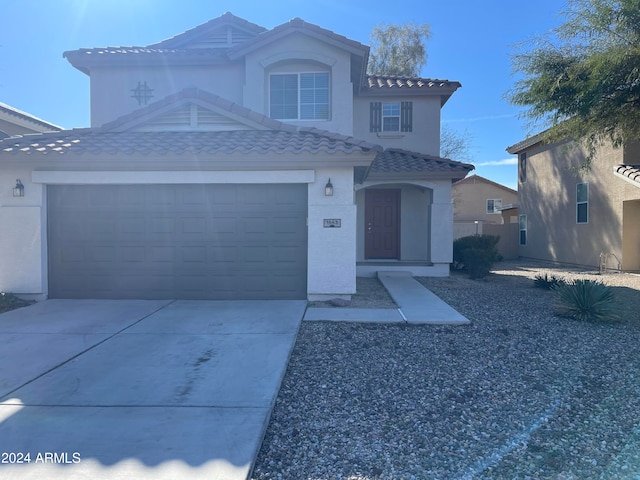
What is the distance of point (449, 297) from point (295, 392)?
21.4ft

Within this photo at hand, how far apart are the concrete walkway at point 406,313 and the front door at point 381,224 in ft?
17.4

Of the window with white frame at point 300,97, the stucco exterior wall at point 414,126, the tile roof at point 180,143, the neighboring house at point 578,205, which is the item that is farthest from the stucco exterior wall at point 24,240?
the neighboring house at point 578,205

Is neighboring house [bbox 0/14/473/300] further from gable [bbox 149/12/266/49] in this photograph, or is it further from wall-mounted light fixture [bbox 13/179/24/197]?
gable [bbox 149/12/266/49]

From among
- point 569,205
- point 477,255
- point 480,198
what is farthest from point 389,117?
point 480,198

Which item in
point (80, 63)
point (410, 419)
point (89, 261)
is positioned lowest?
point (410, 419)

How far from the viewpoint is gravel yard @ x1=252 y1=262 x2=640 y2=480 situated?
351 cm

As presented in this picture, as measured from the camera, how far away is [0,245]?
376 inches

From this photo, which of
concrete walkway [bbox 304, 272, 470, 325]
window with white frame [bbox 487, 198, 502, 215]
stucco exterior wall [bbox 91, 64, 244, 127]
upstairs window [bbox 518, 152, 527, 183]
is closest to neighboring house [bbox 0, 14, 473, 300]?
concrete walkway [bbox 304, 272, 470, 325]

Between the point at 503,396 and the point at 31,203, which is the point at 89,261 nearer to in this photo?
the point at 31,203

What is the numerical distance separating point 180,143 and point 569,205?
1678 cm

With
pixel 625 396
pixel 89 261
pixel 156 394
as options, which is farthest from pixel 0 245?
pixel 625 396

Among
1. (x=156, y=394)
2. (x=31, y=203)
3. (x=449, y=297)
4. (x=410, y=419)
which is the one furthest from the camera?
(x=449, y=297)

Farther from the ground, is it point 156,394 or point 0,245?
point 0,245

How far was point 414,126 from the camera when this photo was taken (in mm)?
16109
